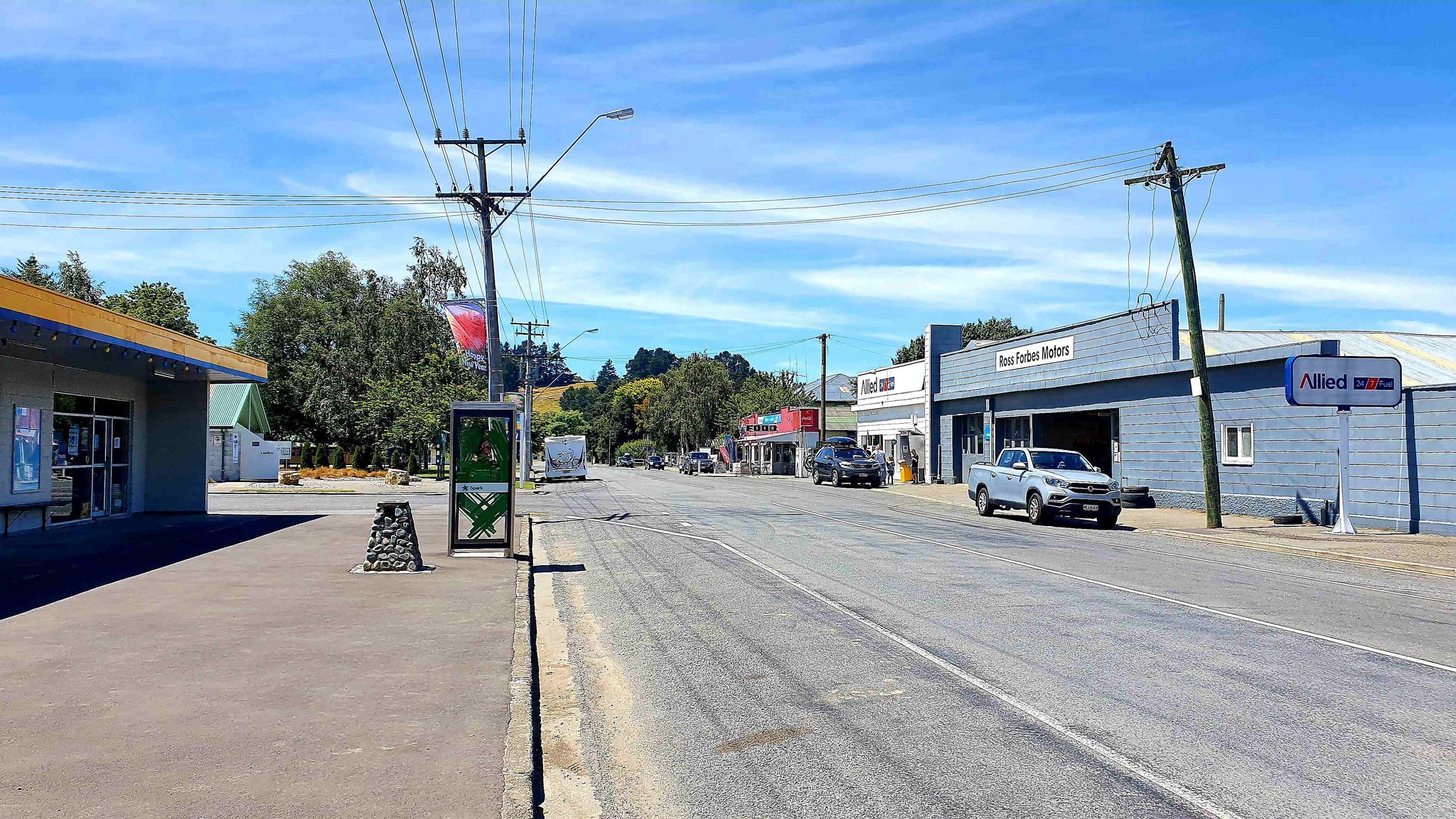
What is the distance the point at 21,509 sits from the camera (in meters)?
17.9

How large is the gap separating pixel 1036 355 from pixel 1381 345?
12.2 metres

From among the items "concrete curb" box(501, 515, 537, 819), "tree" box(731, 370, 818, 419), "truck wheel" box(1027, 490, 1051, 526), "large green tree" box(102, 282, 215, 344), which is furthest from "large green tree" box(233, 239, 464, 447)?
"concrete curb" box(501, 515, 537, 819)

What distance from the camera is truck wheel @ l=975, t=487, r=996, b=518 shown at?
2670 centimetres

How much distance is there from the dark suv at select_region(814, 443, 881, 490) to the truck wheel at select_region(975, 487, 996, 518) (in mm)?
17038

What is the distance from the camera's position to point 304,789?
5.11 metres

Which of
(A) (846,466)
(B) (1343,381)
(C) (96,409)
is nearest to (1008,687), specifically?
(B) (1343,381)

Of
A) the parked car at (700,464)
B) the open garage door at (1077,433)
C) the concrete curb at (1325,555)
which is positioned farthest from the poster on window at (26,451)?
the parked car at (700,464)

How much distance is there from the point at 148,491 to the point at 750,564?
1657 cm

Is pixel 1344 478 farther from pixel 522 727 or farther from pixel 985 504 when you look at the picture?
pixel 522 727

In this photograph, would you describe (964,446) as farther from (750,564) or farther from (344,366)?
(344,366)

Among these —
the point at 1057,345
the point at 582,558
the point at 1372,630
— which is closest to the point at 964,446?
the point at 1057,345

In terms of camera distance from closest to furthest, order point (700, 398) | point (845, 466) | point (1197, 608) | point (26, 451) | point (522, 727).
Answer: point (522, 727) < point (1197, 608) < point (26, 451) < point (845, 466) < point (700, 398)

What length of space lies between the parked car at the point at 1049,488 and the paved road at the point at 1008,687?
7.76 metres

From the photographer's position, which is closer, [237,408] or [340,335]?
[237,408]
